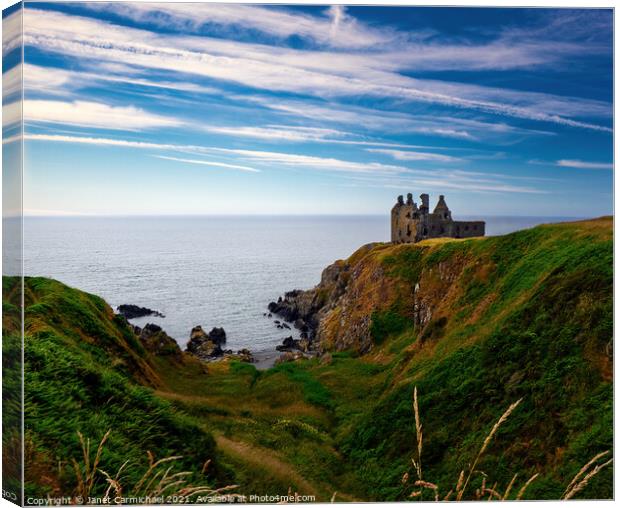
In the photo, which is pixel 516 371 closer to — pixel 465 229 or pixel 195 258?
pixel 195 258

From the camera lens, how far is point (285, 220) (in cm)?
1958

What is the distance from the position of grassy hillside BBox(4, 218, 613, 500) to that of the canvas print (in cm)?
6

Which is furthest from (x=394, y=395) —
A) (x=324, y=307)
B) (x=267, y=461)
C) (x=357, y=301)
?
(x=324, y=307)

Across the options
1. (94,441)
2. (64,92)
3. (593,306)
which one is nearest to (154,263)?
(64,92)

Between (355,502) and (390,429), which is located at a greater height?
(390,429)

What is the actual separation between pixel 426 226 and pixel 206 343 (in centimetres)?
1492

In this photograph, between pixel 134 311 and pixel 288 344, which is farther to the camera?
pixel 288 344

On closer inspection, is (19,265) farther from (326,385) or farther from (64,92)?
(326,385)

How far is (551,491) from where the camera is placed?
988cm

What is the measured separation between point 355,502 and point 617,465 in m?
6.27

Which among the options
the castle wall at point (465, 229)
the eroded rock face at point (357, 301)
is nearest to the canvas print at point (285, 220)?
the eroded rock face at point (357, 301)

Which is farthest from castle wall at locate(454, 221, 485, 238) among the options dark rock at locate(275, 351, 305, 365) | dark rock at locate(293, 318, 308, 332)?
dark rock at locate(275, 351, 305, 365)

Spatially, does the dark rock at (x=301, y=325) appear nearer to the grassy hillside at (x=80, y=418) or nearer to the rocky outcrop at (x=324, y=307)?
the rocky outcrop at (x=324, y=307)

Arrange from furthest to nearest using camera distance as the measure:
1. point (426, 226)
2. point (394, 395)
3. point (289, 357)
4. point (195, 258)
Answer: point (426, 226), point (289, 357), point (195, 258), point (394, 395)
